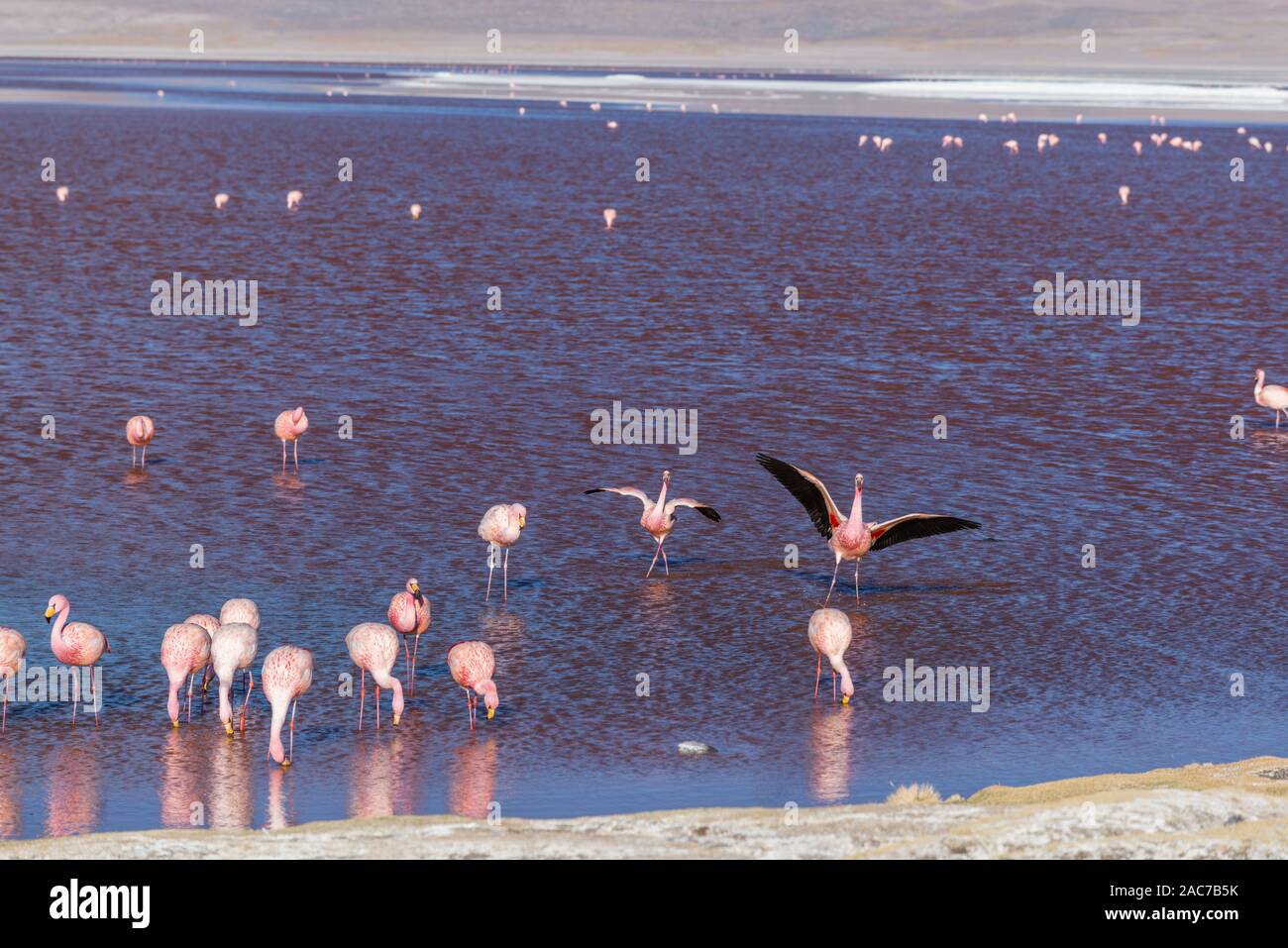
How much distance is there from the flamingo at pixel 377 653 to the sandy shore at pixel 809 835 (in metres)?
2.59

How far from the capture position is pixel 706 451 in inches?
894

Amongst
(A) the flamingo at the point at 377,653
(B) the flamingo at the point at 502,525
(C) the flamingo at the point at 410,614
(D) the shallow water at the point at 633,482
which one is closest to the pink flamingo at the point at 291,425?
(D) the shallow water at the point at 633,482

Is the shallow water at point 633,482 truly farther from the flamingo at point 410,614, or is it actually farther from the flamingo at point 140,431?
the flamingo at point 140,431

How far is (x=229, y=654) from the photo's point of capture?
13.4 meters

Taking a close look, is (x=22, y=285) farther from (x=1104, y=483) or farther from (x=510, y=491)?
(x=1104, y=483)

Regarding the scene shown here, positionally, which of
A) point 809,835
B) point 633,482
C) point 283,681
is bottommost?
point 809,835

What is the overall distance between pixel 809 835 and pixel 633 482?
1127 centimetres

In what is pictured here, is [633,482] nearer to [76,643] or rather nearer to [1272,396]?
[76,643]

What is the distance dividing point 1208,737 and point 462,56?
15564 cm

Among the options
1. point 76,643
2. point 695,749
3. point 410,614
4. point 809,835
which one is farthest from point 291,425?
point 809,835

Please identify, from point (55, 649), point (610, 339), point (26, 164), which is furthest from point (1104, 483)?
point (26, 164)

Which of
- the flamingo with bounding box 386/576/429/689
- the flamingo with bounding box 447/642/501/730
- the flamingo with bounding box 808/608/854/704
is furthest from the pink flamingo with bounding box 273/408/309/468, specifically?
the flamingo with bounding box 808/608/854/704

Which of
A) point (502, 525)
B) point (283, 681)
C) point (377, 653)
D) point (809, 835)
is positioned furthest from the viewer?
point (502, 525)

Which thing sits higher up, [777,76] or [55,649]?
[777,76]
